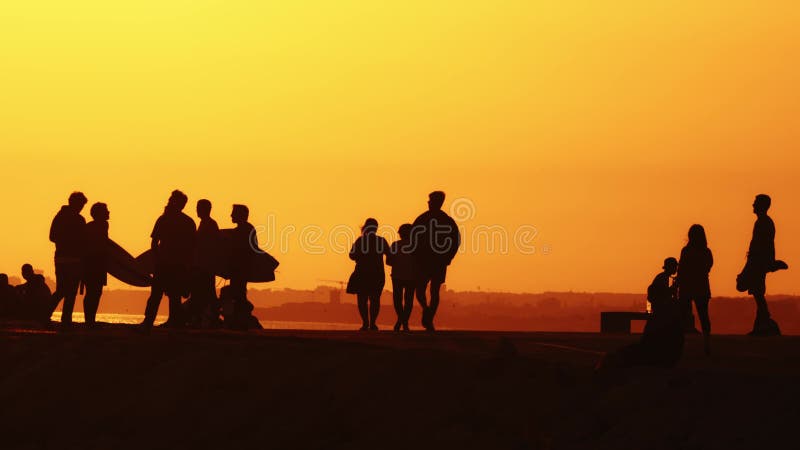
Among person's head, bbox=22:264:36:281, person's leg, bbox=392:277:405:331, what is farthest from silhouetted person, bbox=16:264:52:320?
person's leg, bbox=392:277:405:331

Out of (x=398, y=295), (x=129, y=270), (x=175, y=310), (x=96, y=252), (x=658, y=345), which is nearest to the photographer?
(x=658, y=345)

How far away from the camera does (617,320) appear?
36500mm

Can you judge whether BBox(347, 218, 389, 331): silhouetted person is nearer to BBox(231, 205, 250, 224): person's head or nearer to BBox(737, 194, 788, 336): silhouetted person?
BBox(231, 205, 250, 224): person's head

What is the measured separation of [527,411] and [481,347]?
551 centimetres

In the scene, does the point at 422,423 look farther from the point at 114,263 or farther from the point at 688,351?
the point at 114,263

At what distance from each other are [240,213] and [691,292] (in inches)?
329

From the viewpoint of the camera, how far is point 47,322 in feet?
87.0

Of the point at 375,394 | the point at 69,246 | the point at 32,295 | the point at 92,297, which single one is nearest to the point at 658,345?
the point at 375,394

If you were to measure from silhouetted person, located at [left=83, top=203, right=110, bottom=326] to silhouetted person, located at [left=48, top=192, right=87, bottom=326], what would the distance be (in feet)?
0.37

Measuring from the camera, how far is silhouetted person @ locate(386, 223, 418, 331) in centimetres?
2909

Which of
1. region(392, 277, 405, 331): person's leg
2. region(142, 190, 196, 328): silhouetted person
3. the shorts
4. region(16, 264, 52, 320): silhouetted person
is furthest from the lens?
region(16, 264, 52, 320): silhouetted person

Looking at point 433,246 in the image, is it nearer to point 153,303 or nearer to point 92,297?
point 153,303

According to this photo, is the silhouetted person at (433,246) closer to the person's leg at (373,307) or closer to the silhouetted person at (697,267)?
the person's leg at (373,307)

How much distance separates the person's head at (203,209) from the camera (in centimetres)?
2828
